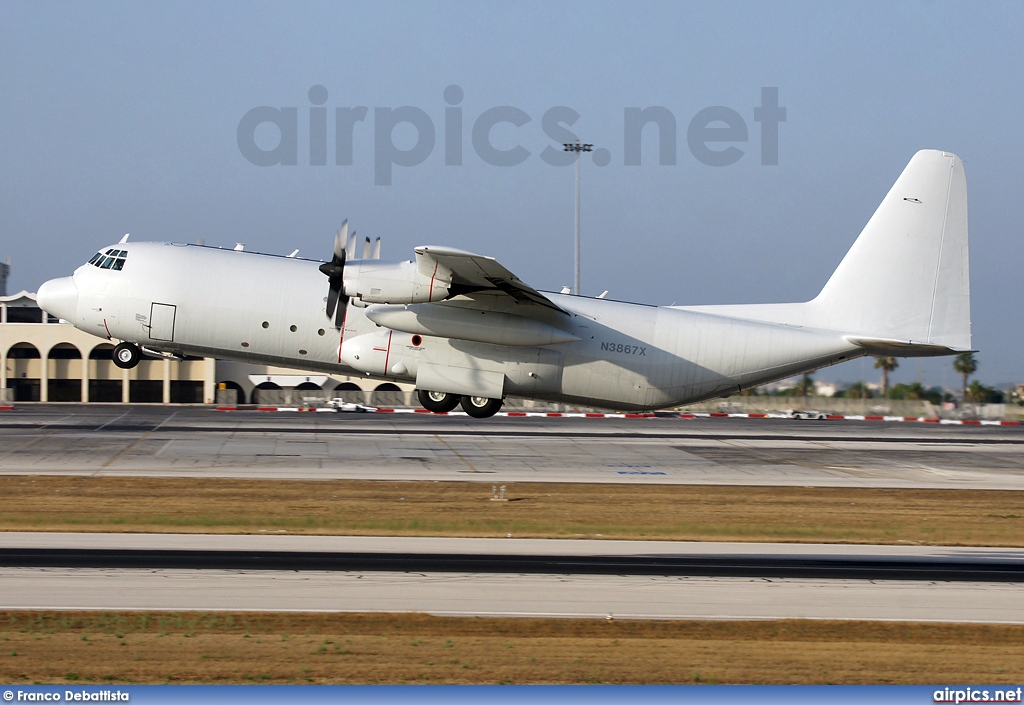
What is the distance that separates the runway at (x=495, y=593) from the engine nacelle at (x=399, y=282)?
6.08 meters

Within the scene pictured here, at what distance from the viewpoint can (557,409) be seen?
77.5m

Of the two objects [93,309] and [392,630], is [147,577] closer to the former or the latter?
[392,630]

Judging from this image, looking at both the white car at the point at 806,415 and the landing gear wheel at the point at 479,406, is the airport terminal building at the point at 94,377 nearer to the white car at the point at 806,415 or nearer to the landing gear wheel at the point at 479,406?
the white car at the point at 806,415

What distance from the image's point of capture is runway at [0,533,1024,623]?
61.0 feet

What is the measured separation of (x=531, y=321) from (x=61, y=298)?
41.1ft

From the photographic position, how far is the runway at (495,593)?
61.0 feet

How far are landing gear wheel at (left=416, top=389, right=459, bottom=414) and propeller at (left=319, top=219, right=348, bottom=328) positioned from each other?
2901 millimetres

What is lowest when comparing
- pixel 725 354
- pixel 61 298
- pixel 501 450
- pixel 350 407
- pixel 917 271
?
pixel 501 450

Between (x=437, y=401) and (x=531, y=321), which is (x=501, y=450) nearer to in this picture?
(x=437, y=401)

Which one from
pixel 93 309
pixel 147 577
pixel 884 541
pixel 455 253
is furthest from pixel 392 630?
pixel 884 541

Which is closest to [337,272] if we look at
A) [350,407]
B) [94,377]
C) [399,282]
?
[399,282]

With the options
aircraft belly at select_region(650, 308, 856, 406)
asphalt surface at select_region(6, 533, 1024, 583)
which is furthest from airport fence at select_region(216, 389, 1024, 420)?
asphalt surface at select_region(6, 533, 1024, 583)

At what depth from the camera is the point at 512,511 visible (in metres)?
30.0

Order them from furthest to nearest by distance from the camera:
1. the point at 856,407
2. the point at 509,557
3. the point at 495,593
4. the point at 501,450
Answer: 1. the point at 856,407
2. the point at 501,450
3. the point at 509,557
4. the point at 495,593
